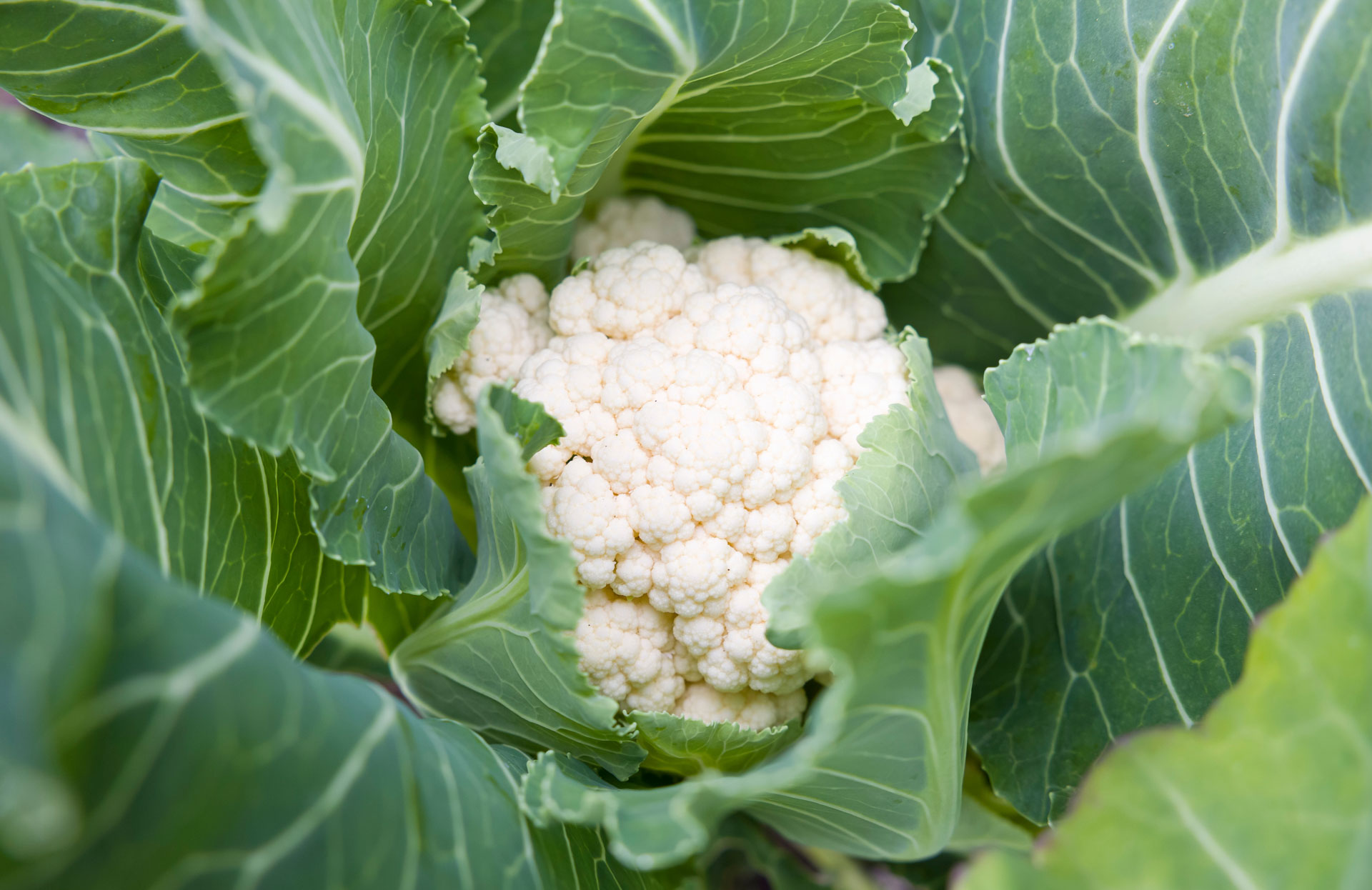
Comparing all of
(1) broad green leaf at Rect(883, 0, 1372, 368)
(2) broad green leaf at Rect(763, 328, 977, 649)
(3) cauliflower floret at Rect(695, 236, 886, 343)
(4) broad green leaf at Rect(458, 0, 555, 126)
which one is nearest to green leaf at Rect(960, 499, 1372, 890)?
(2) broad green leaf at Rect(763, 328, 977, 649)

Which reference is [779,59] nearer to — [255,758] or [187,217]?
[187,217]

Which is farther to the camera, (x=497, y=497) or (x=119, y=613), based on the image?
(x=497, y=497)

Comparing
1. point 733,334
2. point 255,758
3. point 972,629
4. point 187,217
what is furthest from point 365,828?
point 187,217

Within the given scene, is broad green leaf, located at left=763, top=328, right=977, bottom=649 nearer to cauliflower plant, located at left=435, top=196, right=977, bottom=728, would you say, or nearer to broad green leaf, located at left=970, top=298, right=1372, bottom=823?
cauliflower plant, located at left=435, top=196, right=977, bottom=728

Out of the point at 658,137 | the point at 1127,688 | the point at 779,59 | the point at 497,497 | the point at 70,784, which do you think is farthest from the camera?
the point at 658,137

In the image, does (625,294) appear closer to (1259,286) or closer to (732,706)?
(732,706)

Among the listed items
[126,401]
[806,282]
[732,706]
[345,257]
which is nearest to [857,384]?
[806,282]

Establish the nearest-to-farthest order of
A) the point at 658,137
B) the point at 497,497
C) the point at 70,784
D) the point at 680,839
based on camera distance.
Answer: the point at 70,784 < the point at 680,839 < the point at 497,497 < the point at 658,137
